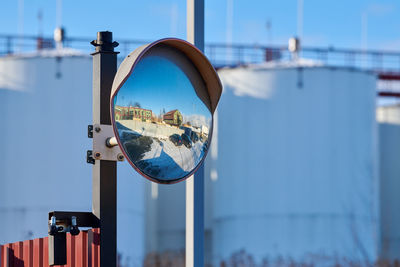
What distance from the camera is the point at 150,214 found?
1930cm

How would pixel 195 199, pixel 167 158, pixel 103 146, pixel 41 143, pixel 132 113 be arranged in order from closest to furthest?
pixel 132 113 → pixel 167 158 → pixel 103 146 → pixel 195 199 → pixel 41 143

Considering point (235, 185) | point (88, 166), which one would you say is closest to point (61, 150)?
point (88, 166)

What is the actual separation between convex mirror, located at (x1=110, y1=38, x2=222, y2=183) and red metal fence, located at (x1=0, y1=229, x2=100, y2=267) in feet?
2.54

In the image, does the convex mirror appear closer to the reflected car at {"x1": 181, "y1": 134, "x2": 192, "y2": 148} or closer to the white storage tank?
the reflected car at {"x1": 181, "y1": 134, "x2": 192, "y2": 148}

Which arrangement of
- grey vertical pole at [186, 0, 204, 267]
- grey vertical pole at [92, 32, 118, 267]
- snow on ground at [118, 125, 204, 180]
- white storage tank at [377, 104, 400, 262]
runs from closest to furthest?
snow on ground at [118, 125, 204, 180], grey vertical pole at [92, 32, 118, 267], grey vertical pole at [186, 0, 204, 267], white storage tank at [377, 104, 400, 262]

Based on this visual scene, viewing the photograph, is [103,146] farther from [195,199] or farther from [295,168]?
[295,168]

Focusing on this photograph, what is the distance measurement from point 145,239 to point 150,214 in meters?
1.32

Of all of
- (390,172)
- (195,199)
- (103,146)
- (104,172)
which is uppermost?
(103,146)

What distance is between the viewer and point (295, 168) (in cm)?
1761

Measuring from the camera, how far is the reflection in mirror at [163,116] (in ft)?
12.1

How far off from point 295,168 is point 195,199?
12.8 meters

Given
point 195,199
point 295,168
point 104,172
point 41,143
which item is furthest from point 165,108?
point 295,168

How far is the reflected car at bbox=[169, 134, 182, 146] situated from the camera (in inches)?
154

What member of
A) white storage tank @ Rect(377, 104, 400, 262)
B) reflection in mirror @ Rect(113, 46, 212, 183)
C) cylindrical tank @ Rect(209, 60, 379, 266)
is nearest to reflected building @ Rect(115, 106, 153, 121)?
reflection in mirror @ Rect(113, 46, 212, 183)
